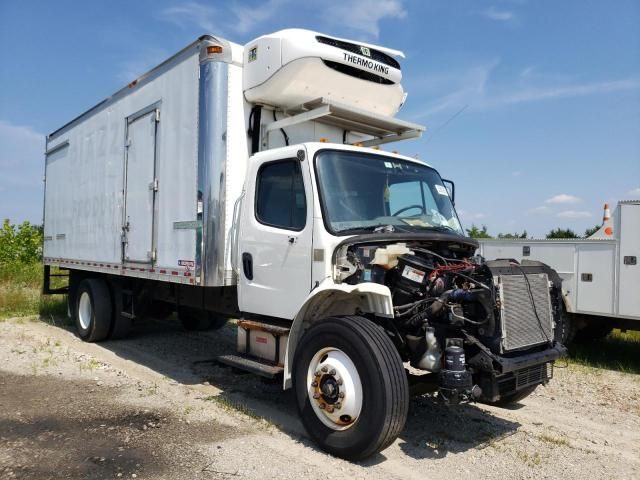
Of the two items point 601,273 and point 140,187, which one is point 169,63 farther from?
point 601,273

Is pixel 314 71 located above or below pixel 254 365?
above

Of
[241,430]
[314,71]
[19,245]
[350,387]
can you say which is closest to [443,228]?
[350,387]

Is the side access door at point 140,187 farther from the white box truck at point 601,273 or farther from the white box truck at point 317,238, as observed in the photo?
the white box truck at point 601,273

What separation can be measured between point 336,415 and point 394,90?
384 centimetres

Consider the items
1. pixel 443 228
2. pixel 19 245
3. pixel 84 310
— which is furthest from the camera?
pixel 19 245

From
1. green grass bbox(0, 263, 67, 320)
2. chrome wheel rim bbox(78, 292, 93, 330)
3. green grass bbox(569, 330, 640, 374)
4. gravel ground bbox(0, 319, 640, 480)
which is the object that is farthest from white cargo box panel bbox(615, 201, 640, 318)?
green grass bbox(0, 263, 67, 320)

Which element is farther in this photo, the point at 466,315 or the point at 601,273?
the point at 601,273

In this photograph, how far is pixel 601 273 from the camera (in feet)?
26.9

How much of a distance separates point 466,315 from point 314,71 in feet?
9.68

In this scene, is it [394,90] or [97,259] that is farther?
[97,259]

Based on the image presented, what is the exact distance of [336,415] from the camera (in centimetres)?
428

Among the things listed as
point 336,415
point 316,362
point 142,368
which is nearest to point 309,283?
point 316,362

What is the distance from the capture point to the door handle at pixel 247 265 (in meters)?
5.59

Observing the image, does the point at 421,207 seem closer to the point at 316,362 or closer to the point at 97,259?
the point at 316,362
